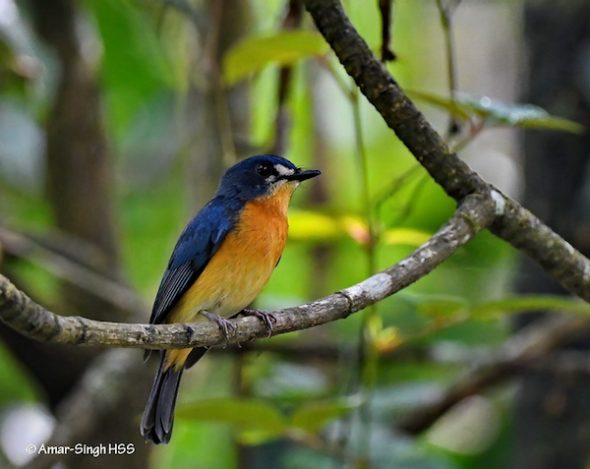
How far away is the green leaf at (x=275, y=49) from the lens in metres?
3.53

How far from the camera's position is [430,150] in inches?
124

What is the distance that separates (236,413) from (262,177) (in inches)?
55.0

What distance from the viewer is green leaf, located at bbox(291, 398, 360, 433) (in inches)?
145

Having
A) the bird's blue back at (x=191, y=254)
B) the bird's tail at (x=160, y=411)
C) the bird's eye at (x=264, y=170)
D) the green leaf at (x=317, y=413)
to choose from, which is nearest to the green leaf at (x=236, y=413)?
the green leaf at (x=317, y=413)

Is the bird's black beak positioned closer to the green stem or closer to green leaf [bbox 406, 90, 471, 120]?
the green stem

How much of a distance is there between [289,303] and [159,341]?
8.38ft

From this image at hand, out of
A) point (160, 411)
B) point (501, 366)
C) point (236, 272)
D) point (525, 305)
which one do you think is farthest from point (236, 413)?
point (501, 366)

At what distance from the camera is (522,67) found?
6.23 m

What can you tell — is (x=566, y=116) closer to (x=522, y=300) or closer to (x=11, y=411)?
(x=522, y=300)

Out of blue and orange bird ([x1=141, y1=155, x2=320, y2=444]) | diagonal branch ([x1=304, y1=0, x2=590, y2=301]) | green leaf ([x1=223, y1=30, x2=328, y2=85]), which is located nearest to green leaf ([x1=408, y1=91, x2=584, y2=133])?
diagonal branch ([x1=304, y1=0, x2=590, y2=301])

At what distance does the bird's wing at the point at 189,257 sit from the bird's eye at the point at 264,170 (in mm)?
357

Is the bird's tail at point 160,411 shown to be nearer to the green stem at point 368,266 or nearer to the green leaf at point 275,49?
the green stem at point 368,266

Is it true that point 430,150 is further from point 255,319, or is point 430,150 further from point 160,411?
point 160,411

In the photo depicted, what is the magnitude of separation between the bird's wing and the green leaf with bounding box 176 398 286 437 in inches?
23.5
